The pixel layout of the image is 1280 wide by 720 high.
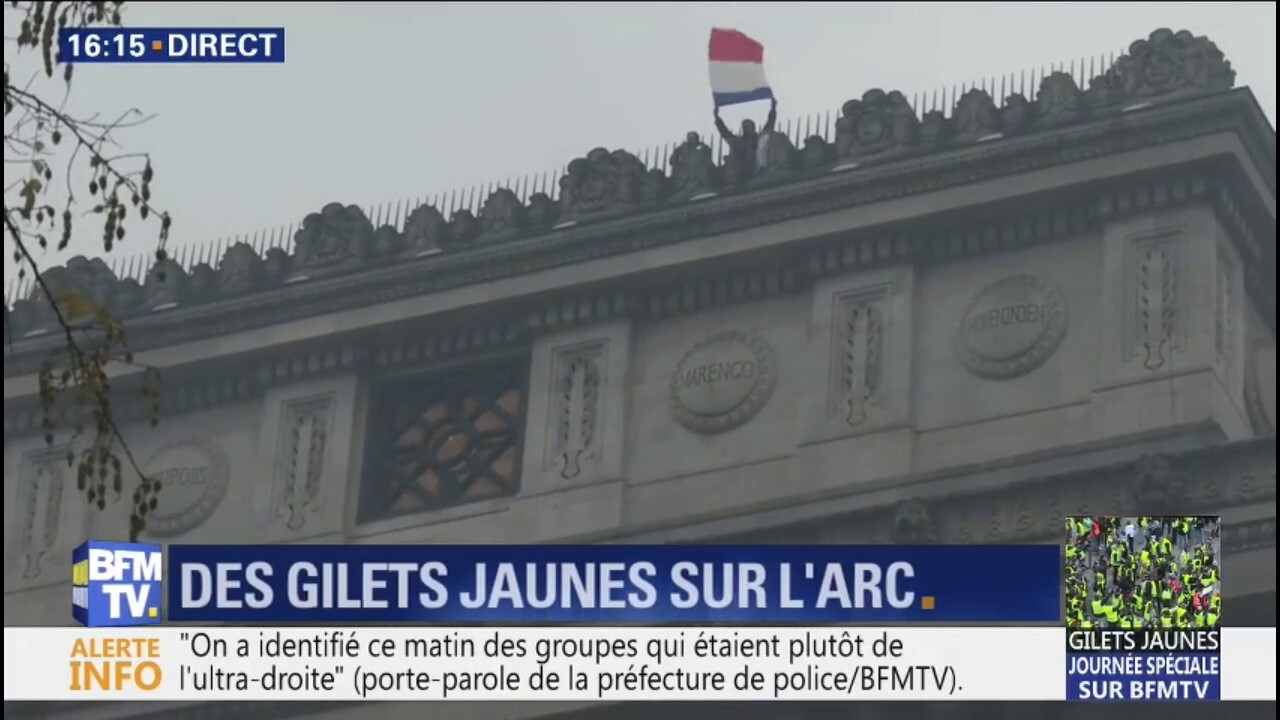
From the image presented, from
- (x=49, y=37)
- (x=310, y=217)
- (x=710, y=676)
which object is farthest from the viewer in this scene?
(x=310, y=217)

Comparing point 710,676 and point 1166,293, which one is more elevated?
point 1166,293

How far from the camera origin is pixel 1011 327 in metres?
21.4

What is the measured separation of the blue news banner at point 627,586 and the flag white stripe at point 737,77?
5638 millimetres

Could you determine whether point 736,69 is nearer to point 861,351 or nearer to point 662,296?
point 662,296

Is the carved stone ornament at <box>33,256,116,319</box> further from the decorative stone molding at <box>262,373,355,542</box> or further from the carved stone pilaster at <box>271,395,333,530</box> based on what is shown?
the carved stone pilaster at <box>271,395,333,530</box>

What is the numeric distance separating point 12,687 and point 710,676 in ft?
17.5

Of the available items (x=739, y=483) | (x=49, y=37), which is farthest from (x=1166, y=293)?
(x=49, y=37)

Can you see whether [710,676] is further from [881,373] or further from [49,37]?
[49,37]

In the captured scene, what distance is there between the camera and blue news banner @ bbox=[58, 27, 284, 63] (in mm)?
14352

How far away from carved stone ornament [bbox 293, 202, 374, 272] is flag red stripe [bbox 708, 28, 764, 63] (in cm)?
336

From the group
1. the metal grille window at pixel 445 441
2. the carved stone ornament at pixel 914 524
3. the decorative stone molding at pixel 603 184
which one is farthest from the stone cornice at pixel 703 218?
the carved stone ornament at pixel 914 524

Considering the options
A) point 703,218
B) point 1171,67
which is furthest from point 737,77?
point 1171,67

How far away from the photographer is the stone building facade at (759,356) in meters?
20.6

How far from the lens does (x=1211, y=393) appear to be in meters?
20.1
